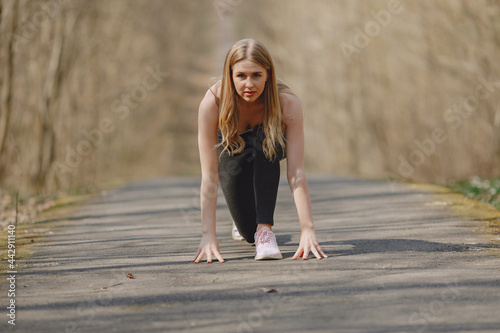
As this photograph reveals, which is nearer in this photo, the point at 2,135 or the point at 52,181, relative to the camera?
the point at 2,135

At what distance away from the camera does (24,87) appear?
1731 cm

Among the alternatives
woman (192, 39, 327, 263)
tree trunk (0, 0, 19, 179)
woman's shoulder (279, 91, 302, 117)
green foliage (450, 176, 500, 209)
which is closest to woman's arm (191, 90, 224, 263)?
woman (192, 39, 327, 263)

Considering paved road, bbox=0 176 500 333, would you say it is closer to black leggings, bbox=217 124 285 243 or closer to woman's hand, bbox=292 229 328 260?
woman's hand, bbox=292 229 328 260

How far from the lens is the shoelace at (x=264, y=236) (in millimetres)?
4543

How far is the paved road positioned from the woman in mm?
200

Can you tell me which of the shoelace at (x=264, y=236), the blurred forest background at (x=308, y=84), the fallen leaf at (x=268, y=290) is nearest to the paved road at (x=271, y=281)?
the fallen leaf at (x=268, y=290)

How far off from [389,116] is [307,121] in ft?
24.1

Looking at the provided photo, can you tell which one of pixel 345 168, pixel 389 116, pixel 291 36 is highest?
pixel 291 36

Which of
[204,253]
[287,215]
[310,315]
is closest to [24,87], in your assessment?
[287,215]

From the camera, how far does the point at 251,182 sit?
498 cm

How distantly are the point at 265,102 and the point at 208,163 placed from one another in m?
0.55

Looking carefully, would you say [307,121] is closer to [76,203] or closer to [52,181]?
[52,181]

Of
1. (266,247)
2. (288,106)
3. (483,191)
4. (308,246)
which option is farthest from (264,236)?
(483,191)

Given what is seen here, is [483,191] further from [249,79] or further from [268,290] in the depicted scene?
[268,290]
